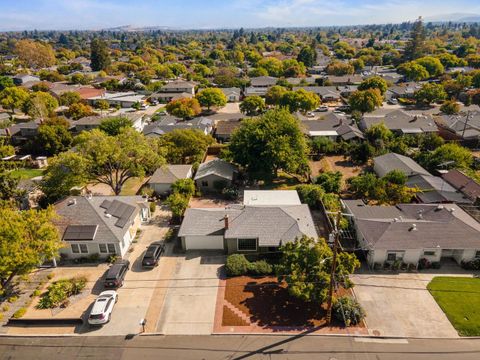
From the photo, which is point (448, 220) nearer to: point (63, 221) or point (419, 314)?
point (419, 314)

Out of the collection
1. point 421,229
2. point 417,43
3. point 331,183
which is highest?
point 417,43

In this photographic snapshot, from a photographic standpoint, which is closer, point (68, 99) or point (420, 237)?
point (420, 237)

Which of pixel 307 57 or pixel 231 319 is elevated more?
pixel 307 57

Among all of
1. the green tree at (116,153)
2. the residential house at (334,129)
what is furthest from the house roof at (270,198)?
the residential house at (334,129)

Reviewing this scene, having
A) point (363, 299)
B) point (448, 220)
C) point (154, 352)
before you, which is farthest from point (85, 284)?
point (448, 220)

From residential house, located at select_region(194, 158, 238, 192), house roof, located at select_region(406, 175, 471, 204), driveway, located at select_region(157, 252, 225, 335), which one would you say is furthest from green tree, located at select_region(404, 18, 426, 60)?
driveway, located at select_region(157, 252, 225, 335)

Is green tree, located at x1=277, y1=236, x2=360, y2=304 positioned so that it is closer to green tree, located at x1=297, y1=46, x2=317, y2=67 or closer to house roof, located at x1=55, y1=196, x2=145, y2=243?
house roof, located at x1=55, y1=196, x2=145, y2=243

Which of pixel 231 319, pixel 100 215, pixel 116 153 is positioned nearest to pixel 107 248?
pixel 100 215

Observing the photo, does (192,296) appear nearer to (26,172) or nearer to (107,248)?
(107,248)
